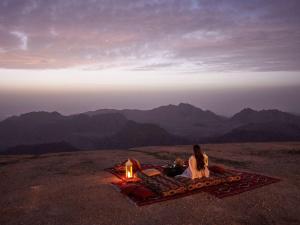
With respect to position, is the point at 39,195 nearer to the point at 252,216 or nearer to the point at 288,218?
the point at 252,216

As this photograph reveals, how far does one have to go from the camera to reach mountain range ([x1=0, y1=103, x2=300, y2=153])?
303 ft

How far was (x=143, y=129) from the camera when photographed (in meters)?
106

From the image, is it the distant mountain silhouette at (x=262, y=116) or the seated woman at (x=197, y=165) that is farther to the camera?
the distant mountain silhouette at (x=262, y=116)

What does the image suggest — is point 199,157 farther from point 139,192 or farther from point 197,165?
point 139,192

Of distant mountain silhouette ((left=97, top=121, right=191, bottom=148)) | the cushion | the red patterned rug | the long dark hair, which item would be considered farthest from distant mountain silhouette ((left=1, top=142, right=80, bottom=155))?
the long dark hair

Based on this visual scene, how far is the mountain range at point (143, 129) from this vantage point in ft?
303

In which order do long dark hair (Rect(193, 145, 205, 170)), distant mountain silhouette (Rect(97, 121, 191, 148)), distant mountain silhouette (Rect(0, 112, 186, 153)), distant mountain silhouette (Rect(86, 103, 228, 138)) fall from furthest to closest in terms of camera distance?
distant mountain silhouette (Rect(86, 103, 228, 138)) → distant mountain silhouette (Rect(0, 112, 186, 153)) → distant mountain silhouette (Rect(97, 121, 191, 148)) → long dark hair (Rect(193, 145, 205, 170))

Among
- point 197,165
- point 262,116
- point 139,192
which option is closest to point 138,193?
point 139,192

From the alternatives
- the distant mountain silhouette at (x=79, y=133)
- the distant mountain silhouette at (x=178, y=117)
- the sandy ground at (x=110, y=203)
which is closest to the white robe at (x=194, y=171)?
the sandy ground at (x=110, y=203)

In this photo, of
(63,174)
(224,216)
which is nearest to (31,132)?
(63,174)

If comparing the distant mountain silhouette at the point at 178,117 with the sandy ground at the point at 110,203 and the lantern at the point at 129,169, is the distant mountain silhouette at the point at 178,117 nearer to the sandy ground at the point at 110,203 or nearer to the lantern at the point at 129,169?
the sandy ground at the point at 110,203

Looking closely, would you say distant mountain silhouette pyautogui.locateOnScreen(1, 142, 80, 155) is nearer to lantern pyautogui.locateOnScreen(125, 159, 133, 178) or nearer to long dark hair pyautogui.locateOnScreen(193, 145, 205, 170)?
lantern pyautogui.locateOnScreen(125, 159, 133, 178)

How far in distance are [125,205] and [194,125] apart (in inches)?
5673

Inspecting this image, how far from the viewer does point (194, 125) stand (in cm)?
15150
